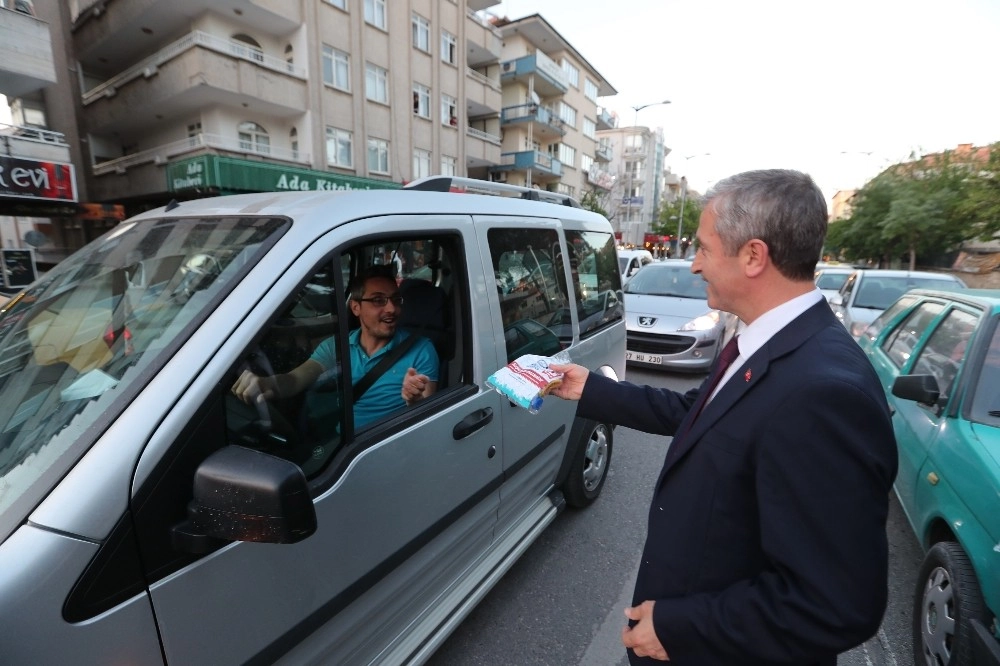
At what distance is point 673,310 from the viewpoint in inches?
278

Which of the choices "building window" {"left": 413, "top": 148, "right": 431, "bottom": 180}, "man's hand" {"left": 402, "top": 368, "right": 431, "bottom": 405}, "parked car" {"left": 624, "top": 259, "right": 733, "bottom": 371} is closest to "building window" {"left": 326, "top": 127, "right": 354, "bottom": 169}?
"building window" {"left": 413, "top": 148, "right": 431, "bottom": 180}

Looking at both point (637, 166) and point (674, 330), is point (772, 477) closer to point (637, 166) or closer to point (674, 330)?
point (674, 330)

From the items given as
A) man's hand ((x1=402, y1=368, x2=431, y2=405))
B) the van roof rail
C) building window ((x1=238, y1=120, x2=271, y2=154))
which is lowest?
man's hand ((x1=402, y1=368, x2=431, y2=405))

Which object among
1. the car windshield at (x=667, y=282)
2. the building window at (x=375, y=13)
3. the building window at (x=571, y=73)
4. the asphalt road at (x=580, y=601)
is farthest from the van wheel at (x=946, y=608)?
the building window at (x=571, y=73)

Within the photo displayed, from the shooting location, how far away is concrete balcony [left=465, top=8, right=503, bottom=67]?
24.1m

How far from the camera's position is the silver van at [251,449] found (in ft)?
3.26

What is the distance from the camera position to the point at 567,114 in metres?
36.0

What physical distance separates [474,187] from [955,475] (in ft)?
9.00

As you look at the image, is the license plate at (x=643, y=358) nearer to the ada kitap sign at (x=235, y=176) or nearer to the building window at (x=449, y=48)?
the ada kitap sign at (x=235, y=176)

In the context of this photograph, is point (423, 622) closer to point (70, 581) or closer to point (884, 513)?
point (70, 581)

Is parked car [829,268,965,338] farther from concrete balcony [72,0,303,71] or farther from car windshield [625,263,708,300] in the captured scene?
concrete balcony [72,0,303,71]

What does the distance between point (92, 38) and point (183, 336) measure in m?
23.9

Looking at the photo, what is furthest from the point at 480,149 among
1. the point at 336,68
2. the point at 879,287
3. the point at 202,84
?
the point at 879,287

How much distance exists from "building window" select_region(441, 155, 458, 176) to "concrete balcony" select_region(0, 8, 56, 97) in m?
13.5
